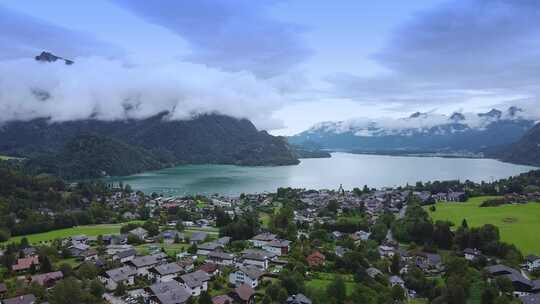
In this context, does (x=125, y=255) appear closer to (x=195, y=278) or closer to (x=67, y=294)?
(x=195, y=278)

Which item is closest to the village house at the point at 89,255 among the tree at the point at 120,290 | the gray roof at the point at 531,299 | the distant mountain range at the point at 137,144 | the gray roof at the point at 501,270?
the tree at the point at 120,290

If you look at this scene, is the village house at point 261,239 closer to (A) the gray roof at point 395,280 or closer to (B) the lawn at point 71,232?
(A) the gray roof at point 395,280

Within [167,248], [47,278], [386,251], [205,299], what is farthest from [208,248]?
[386,251]

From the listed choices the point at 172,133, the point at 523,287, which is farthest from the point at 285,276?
the point at 172,133

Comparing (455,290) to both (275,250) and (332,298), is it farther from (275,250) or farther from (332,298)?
(275,250)

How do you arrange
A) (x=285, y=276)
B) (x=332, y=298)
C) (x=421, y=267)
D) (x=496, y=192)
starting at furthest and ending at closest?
(x=496, y=192), (x=421, y=267), (x=285, y=276), (x=332, y=298)
